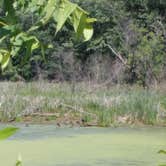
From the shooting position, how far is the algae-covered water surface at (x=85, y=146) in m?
5.70

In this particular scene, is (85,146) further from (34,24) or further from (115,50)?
(115,50)

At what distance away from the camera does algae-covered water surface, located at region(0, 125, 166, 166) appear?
18.7 feet

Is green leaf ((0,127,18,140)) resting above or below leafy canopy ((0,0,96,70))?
below

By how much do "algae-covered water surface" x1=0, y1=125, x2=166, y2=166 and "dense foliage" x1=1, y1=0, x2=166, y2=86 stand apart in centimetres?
600

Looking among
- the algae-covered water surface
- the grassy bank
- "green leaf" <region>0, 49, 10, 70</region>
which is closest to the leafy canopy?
"green leaf" <region>0, 49, 10, 70</region>

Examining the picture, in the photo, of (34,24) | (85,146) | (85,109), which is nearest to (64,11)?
(34,24)

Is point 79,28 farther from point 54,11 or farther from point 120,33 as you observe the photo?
point 120,33

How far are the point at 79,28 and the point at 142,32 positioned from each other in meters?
15.9

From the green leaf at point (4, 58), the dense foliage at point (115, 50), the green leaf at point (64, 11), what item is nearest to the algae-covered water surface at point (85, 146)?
the green leaf at point (4, 58)

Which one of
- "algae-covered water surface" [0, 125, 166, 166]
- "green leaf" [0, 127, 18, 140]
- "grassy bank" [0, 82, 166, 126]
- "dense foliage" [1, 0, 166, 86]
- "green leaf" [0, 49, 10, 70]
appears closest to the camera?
"green leaf" [0, 127, 18, 140]

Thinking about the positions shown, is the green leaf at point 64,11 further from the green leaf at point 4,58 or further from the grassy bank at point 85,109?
the grassy bank at point 85,109

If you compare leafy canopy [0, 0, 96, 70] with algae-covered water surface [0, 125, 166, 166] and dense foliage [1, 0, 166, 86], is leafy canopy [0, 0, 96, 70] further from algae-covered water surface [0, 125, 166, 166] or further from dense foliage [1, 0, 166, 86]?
dense foliage [1, 0, 166, 86]

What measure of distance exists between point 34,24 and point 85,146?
619 centimetres

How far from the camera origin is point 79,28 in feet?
1.73
